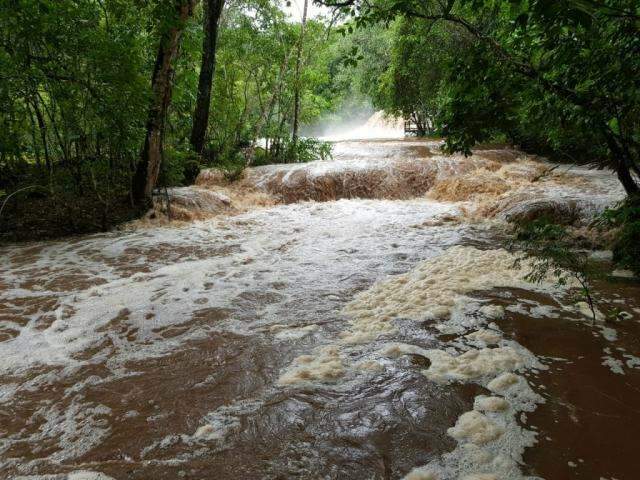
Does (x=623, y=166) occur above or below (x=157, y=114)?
below

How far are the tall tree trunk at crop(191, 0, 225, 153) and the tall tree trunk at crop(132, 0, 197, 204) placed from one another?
2820 millimetres

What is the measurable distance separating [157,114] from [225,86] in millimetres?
5092

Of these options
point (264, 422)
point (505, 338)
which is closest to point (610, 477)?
point (505, 338)

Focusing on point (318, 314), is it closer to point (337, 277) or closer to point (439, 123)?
point (337, 277)

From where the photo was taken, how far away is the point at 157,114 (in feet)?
21.7

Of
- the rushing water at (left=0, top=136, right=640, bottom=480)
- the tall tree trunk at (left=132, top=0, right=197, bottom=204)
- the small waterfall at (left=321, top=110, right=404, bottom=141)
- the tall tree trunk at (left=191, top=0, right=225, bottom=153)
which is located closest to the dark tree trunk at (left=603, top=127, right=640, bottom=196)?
the rushing water at (left=0, top=136, right=640, bottom=480)

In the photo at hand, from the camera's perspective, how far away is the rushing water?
1769 millimetres

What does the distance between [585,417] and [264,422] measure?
161cm

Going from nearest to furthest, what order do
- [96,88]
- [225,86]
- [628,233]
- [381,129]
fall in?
[628,233], [96,88], [225,86], [381,129]

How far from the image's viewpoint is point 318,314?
3320 mm

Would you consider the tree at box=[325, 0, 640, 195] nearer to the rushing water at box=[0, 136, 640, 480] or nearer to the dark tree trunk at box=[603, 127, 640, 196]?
the dark tree trunk at box=[603, 127, 640, 196]

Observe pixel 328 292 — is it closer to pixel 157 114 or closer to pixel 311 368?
pixel 311 368

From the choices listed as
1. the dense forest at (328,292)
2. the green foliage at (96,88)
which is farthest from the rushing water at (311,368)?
the green foliage at (96,88)

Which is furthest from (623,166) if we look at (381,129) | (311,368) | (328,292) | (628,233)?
(381,129)
